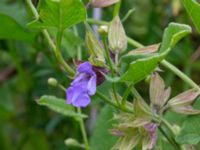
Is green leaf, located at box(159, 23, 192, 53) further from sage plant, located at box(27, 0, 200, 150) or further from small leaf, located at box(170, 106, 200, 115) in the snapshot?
small leaf, located at box(170, 106, 200, 115)

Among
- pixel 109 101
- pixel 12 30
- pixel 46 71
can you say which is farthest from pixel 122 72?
pixel 46 71

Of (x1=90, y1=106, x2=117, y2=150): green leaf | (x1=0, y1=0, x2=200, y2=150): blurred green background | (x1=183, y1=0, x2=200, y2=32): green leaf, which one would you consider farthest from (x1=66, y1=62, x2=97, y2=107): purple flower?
(x1=0, y1=0, x2=200, y2=150): blurred green background

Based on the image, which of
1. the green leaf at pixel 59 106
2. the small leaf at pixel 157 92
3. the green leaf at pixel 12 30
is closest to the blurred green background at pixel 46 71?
the green leaf at pixel 12 30

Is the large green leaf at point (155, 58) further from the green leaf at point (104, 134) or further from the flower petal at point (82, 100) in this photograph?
the green leaf at point (104, 134)

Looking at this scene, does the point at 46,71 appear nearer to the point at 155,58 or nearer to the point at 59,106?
the point at 59,106

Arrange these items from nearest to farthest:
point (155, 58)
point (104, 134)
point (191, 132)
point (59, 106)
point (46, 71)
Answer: point (155, 58), point (191, 132), point (59, 106), point (104, 134), point (46, 71)
